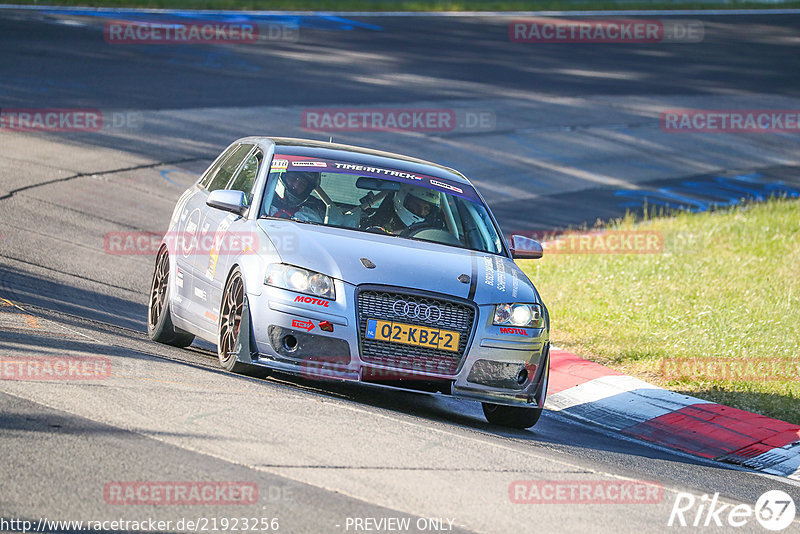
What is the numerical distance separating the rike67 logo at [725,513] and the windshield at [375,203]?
106 inches

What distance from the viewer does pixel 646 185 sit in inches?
813

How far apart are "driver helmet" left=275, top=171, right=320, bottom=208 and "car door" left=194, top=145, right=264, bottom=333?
0.24 meters

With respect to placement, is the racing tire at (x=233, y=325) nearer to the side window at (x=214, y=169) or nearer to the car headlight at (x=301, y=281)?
the car headlight at (x=301, y=281)

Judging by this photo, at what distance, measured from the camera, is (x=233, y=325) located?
7.53 metres

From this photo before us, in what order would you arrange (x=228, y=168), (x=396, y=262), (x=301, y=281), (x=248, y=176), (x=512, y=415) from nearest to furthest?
(x=301, y=281) < (x=396, y=262) < (x=512, y=415) < (x=248, y=176) < (x=228, y=168)

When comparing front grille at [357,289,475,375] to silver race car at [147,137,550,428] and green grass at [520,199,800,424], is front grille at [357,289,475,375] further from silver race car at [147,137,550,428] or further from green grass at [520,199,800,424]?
green grass at [520,199,800,424]

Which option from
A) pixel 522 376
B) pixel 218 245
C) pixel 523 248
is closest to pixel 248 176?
pixel 218 245

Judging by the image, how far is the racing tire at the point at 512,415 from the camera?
25.4 ft

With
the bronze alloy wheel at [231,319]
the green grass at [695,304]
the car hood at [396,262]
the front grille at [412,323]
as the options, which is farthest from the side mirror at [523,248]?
the bronze alloy wheel at [231,319]

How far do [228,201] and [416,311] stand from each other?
170 centimetres

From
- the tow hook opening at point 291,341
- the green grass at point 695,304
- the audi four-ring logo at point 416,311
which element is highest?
the audi four-ring logo at point 416,311

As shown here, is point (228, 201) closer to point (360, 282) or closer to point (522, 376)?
point (360, 282)

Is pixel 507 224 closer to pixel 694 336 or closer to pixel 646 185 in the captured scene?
pixel 646 185

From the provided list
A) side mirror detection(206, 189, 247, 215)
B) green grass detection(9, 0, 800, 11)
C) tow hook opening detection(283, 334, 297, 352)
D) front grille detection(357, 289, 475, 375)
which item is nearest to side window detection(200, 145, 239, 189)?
side mirror detection(206, 189, 247, 215)
